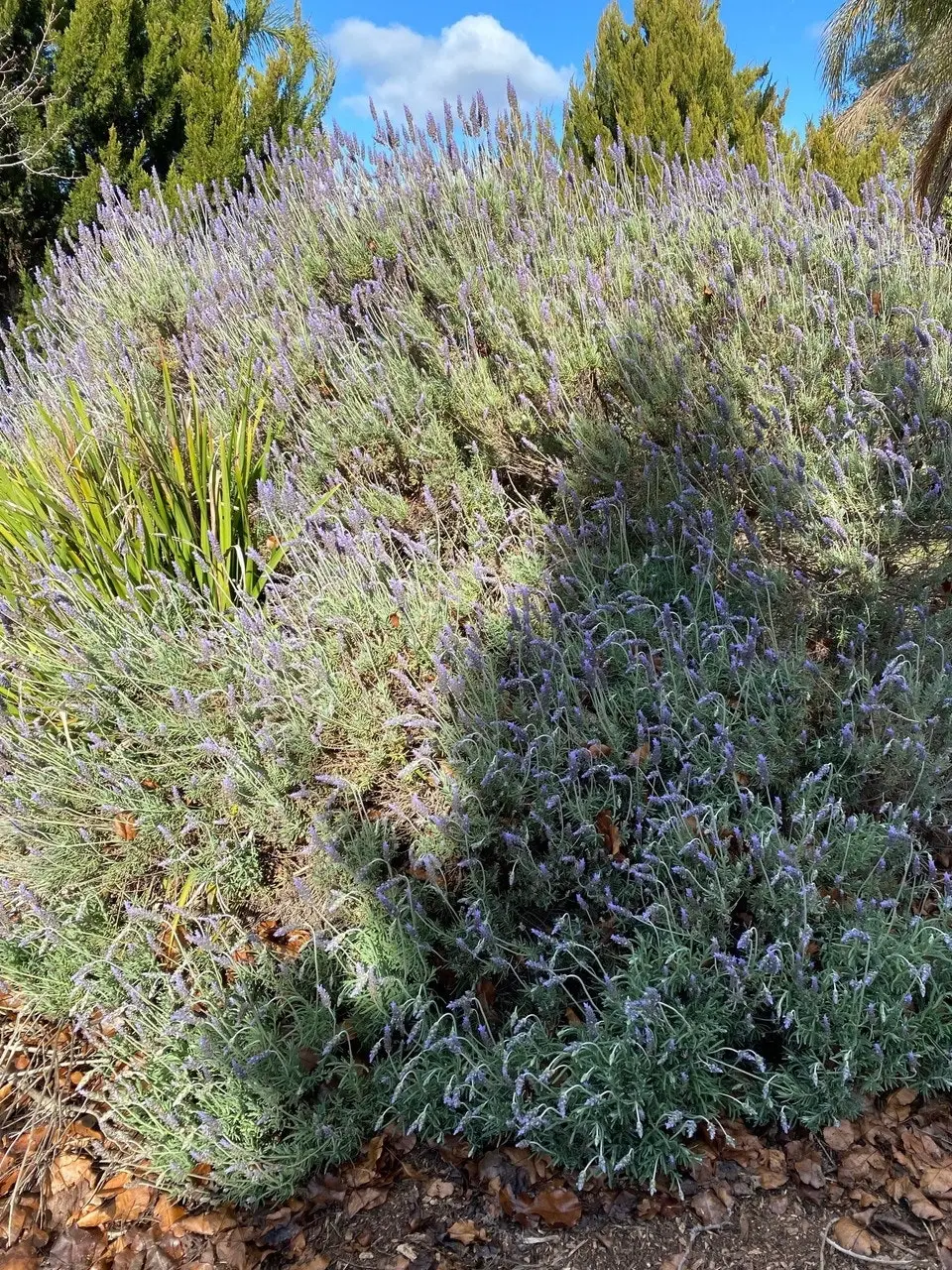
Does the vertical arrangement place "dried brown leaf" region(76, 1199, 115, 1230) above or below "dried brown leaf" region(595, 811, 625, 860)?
below

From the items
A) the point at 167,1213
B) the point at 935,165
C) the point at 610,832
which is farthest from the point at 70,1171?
the point at 935,165

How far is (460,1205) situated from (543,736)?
3.66 feet

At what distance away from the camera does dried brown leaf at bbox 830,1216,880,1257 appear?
169 centimetres

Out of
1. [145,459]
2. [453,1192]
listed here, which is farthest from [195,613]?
[453,1192]

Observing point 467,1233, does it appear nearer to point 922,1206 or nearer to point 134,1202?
point 134,1202

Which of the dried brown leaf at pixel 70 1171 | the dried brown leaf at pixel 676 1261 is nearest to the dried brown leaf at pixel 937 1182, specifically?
the dried brown leaf at pixel 676 1261

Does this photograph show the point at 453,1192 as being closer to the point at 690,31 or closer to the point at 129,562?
the point at 129,562

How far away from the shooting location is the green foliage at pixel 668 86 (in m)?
6.45

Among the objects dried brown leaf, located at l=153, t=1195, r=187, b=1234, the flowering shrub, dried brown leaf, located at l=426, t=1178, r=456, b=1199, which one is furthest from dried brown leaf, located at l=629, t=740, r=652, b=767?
dried brown leaf, located at l=153, t=1195, r=187, b=1234

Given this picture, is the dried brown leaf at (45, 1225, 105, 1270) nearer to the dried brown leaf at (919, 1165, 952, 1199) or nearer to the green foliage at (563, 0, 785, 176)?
the dried brown leaf at (919, 1165, 952, 1199)

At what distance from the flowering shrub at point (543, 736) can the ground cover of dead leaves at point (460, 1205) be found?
0.09 meters

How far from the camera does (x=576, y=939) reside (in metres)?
2.09

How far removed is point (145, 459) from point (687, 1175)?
2919mm

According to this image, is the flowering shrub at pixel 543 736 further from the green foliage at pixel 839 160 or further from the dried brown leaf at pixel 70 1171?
the green foliage at pixel 839 160
